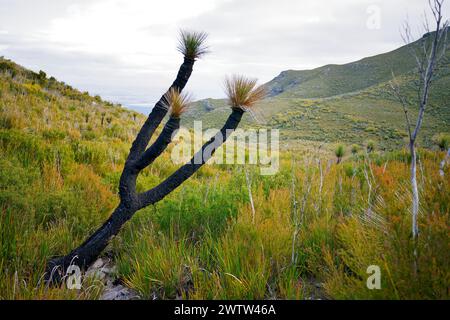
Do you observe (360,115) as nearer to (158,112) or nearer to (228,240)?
(228,240)

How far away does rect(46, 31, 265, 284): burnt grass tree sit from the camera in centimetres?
262

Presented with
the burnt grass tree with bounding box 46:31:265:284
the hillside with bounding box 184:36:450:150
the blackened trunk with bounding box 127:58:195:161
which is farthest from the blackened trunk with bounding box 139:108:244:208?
the hillside with bounding box 184:36:450:150

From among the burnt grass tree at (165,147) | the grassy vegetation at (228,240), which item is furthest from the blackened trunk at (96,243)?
the grassy vegetation at (228,240)

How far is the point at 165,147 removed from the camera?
2.69 m

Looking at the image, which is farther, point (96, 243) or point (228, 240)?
point (228, 240)

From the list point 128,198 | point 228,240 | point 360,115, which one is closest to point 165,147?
point 128,198

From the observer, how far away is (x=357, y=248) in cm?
241

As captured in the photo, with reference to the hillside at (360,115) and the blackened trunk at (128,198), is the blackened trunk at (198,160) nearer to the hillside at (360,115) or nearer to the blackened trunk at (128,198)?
the blackened trunk at (128,198)

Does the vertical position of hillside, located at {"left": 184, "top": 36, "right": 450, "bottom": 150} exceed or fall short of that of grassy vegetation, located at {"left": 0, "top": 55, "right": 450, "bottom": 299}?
it exceeds it

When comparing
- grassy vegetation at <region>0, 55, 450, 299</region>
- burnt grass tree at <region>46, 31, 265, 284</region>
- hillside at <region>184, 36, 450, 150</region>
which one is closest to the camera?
grassy vegetation at <region>0, 55, 450, 299</region>

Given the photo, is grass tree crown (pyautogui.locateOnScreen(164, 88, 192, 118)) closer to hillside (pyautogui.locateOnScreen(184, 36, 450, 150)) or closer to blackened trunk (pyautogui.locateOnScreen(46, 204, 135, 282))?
blackened trunk (pyautogui.locateOnScreen(46, 204, 135, 282))

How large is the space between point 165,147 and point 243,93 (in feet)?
2.82
